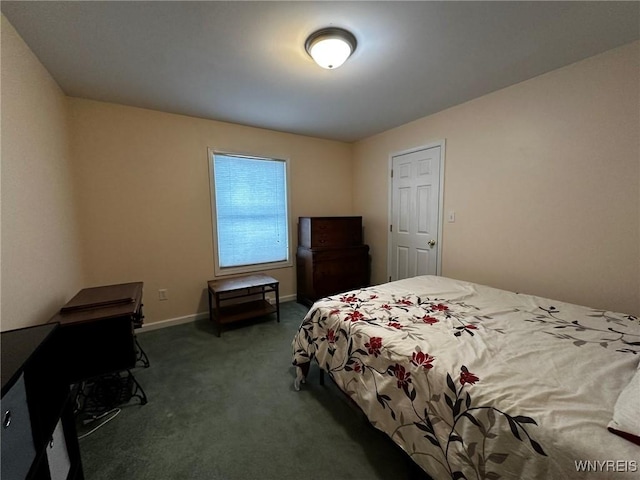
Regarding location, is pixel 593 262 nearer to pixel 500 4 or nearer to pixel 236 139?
pixel 500 4

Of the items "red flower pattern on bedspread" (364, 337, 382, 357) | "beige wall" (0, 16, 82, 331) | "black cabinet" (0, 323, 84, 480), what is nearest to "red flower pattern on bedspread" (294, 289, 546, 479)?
"red flower pattern on bedspread" (364, 337, 382, 357)

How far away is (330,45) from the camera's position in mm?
1620

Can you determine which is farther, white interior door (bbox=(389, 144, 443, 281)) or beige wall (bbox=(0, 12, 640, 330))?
white interior door (bbox=(389, 144, 443, 281))

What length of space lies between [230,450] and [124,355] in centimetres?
94

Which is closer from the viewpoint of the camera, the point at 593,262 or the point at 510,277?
the point at 593,262

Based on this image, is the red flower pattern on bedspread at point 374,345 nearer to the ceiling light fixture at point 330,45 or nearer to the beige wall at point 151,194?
the ceiling light fixture at point 330,45

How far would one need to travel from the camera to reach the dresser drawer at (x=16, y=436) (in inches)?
26.5

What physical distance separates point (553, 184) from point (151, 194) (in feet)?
12.5

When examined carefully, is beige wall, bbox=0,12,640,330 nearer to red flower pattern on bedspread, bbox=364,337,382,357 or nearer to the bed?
the bed

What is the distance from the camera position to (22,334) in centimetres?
93

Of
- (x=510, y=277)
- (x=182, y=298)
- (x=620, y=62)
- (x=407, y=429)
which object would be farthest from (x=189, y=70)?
(x=510, y=277)

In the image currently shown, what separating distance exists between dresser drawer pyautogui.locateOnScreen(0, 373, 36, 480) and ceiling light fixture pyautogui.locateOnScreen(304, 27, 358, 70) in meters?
2.08

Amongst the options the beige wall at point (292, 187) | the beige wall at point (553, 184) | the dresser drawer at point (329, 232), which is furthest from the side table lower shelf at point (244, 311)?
the beige wall at point (553, 184)

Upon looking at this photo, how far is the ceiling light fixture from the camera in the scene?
158 centimetres
